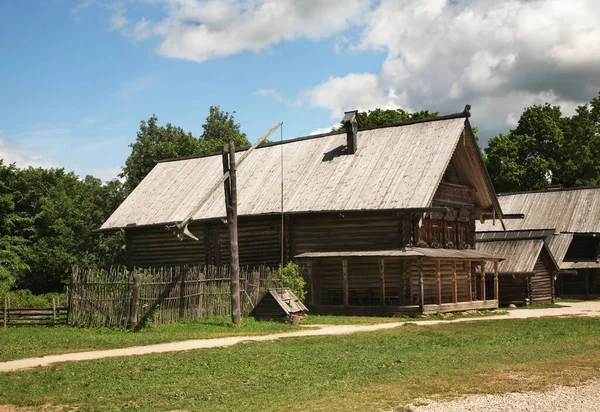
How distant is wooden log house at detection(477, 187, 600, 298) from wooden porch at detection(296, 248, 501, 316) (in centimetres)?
1841

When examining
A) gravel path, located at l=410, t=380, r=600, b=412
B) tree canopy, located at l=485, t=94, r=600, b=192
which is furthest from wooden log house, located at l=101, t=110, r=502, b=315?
tree canopy, located at l=485, t=94, r=600, b=192

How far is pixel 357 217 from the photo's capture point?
122 feet

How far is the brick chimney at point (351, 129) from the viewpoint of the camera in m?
41.0

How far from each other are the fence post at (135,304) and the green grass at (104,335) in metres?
0.39

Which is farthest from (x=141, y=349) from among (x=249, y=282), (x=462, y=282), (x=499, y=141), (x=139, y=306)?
(x=499, y=141)

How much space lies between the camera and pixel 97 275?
1113 inches

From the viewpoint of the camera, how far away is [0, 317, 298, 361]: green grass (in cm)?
2150

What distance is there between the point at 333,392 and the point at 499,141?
229ft

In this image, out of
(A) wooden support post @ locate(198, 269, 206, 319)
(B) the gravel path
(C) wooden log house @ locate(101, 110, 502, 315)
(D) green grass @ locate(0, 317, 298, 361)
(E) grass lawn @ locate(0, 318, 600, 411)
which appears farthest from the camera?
(C) wooden log house @ locate(101, 110, 502, 315)

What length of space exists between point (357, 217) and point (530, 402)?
2568cm

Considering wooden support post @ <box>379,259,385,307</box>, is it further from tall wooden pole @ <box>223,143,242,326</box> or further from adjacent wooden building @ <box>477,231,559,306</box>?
adjacent wooden building @ <box>477,231,559,306</box>

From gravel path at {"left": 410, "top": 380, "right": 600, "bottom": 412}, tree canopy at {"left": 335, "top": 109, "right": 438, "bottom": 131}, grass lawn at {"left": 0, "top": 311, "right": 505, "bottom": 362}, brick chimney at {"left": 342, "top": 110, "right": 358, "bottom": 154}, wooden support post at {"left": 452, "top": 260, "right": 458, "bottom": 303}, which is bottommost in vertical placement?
grass lawn at {"left": 0, "top": 311, "right": 505, "bottom": 362}

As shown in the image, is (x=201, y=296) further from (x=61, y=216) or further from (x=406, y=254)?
(x=61, y=216)

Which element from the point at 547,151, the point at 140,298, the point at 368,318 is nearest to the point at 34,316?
the point at 140,298
